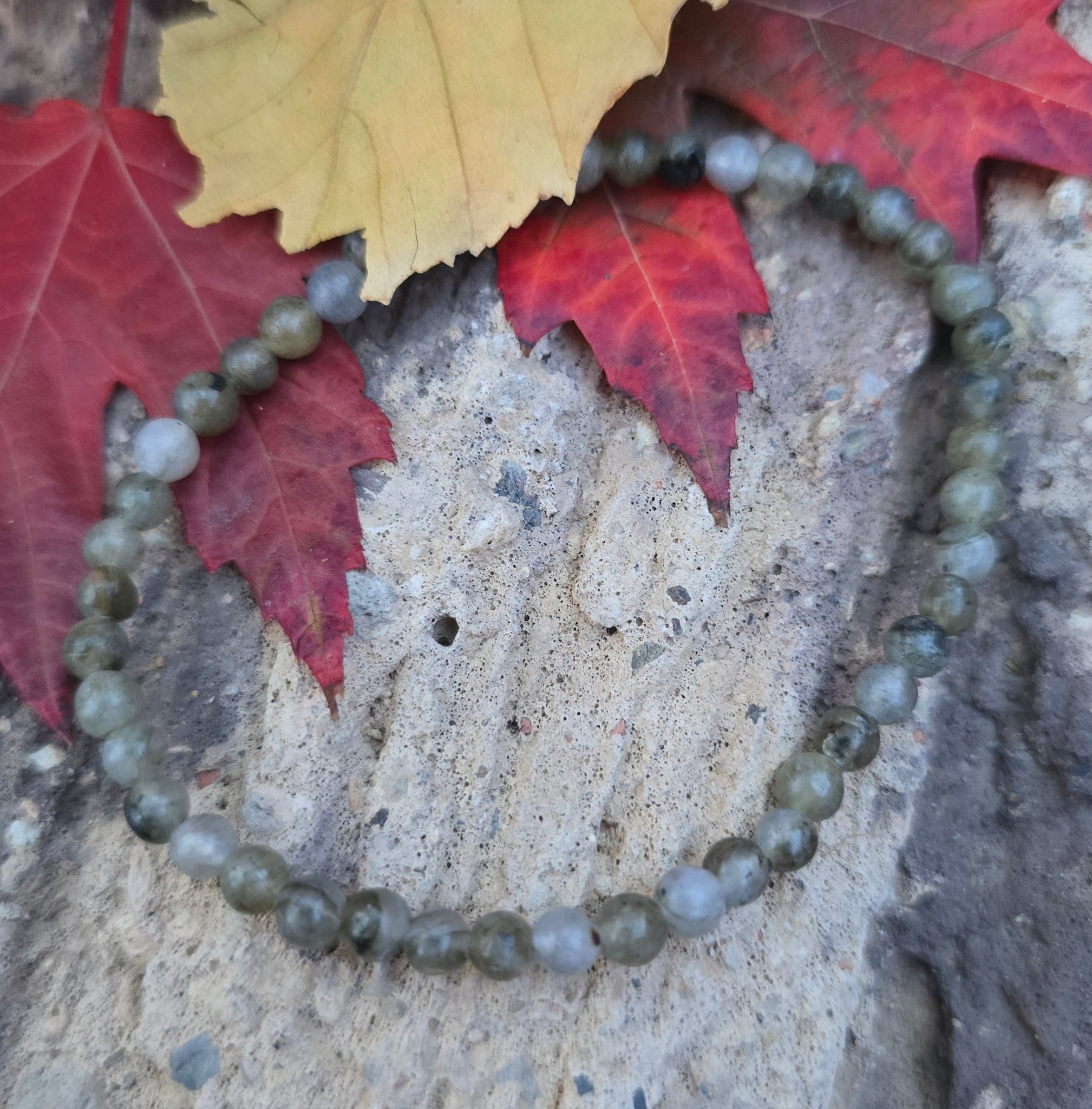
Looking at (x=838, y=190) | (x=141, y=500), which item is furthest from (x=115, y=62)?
(x=838, y=190)

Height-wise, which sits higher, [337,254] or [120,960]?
[337,254]

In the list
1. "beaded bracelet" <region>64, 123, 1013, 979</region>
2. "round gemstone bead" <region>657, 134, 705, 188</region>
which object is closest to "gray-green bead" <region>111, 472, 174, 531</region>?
"beaded bracelet" <region>64, 123, 1013, 979</region>

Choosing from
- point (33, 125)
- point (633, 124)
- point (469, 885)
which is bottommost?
point (469, 885)

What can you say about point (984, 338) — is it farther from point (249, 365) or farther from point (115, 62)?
point (115, 62)

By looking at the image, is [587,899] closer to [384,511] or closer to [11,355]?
[384,511]

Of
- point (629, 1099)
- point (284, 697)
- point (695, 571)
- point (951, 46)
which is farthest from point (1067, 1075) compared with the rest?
point (951, 46)
